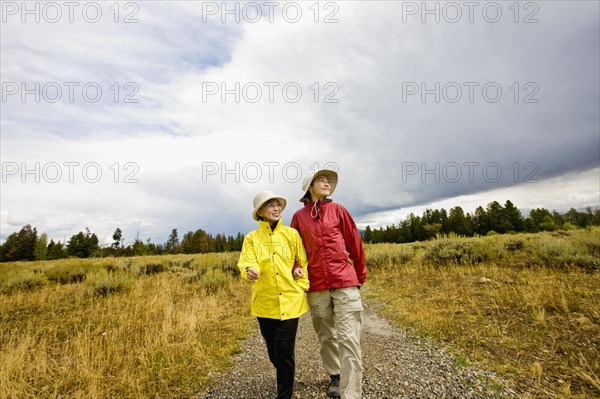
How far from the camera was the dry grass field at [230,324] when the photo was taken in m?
3.46

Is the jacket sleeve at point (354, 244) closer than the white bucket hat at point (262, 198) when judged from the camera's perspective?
No

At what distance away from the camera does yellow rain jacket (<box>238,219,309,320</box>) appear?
2.82 metres

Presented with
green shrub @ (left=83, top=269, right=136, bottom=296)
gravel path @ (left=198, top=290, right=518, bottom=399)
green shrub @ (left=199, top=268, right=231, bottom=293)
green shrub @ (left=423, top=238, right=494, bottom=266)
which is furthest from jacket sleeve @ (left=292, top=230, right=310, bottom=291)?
green shrub @ (left=423, top=238, right=494, bottom=266)

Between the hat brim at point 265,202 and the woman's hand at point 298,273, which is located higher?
the hat brim at point 265,202

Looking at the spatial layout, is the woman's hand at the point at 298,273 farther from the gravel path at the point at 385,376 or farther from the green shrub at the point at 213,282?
the green shrub at the point at 213,282

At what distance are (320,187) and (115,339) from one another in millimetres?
4831

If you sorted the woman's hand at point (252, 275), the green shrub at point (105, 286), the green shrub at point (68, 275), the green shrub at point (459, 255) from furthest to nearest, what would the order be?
the green shrub at point (68, 275) → the green shrub at point (459, 255) → the green shrub at point (105, 286) → the woman's hand at point (252, 275)

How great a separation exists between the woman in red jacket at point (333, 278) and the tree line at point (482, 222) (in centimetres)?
4003

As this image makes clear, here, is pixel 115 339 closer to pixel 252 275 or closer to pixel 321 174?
pixel 252 275

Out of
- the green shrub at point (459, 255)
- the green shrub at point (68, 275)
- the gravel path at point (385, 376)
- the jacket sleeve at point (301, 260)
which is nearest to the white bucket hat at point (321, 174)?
the jacket sleeve at point (301, 260)

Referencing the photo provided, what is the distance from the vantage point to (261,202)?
117 inches

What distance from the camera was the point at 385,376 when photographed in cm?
357

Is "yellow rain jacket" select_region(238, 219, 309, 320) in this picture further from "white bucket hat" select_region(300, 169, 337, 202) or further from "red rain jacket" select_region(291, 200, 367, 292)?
"white bucket hat" select_region(300, 169, 337, 202)

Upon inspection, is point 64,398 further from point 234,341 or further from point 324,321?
point 324,321
